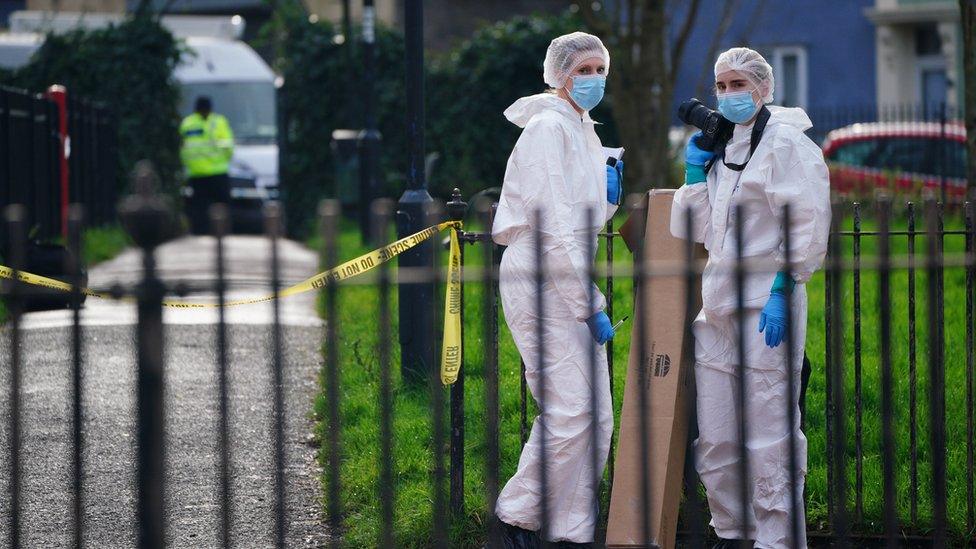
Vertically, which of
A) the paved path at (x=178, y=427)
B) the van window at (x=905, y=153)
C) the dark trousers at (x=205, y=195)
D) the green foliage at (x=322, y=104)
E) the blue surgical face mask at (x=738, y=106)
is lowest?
the paved path at (x=178, y=427)

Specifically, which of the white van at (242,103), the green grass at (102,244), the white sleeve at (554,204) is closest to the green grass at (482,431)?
the white sleeve at (554,204)

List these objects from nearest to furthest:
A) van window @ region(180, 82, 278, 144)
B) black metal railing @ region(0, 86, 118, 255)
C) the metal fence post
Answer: the metal fence post < black metal railing @ region(0, 86, 118, 255) < van window @ region(180, 82, 278, 144)

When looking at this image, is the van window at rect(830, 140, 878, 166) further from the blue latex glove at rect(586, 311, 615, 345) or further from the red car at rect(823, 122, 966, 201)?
the blue latex glove at rect(586, 311, 615, 345)

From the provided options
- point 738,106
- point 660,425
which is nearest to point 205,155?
point 738,106

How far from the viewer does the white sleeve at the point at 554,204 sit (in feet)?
15.5

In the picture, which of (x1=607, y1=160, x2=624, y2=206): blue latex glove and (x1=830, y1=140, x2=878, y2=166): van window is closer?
(x1=607, y1=160, x2=624, y2=206): blue latex glove

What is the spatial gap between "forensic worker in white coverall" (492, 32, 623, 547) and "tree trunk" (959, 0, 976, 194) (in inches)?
201

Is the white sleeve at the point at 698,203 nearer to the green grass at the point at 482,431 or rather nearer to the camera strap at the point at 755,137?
the camera strap at the point at 755,137

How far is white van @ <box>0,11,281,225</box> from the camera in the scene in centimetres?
1980

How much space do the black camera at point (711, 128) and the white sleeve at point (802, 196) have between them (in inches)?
12.9

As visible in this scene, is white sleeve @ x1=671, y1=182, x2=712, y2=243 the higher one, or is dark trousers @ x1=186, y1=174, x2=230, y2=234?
dark trousers @ x1=186, y1=174, x2=230, y2=234

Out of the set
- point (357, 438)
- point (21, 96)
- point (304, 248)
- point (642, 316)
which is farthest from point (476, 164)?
point (642, 316)

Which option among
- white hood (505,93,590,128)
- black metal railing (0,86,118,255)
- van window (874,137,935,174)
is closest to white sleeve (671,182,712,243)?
white hood (505,93,590,128)

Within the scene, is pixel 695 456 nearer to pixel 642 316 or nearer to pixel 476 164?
pixel 642 316
